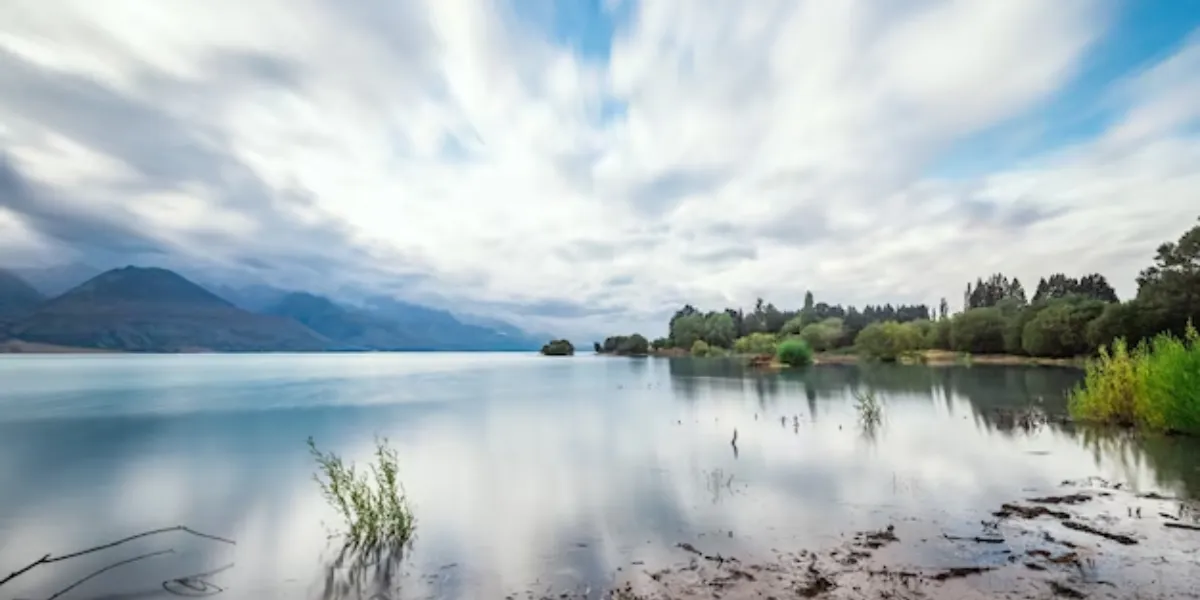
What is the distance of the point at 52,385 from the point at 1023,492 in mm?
92221

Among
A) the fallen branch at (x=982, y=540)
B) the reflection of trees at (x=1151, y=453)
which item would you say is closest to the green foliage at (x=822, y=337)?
the reflection of trees at (x=1151, y=453)

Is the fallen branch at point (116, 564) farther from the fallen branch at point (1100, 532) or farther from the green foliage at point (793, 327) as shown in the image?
the green foliage at point (793, 327)

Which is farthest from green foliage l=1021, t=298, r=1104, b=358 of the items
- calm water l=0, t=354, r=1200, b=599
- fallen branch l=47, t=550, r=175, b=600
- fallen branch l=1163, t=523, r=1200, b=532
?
fallen branch l=47, t=550, r=175, b=600

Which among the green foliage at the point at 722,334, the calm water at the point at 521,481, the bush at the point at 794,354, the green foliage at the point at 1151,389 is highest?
the green foliage at the point at 722,334

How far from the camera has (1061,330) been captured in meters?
88.4

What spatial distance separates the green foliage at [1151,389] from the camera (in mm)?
22594

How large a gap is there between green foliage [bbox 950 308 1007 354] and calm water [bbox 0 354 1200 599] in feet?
264

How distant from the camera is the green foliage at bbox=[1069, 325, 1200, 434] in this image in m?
22.6

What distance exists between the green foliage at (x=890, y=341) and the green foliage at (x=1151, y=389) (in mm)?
98138

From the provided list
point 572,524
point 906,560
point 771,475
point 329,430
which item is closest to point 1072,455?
point 771,475

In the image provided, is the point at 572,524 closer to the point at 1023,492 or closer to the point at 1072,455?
the point at 1023,492

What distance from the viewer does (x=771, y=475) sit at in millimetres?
20078

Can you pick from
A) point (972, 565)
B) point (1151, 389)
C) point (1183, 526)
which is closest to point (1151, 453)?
point (1151, 389)

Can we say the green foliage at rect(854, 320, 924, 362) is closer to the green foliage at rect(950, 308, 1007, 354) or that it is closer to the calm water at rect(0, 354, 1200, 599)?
the green foliage at rect(950, 308, 1007, 354)
